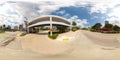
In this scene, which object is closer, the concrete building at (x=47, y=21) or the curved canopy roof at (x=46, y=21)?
the concrete building at (x=47, y=21)

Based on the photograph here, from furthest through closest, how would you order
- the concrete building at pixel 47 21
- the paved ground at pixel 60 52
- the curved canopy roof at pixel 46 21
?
the curved canopy roof at pixel 46 21 < the concrete building at pixel 47 21 < the paved ground at pixel 60 52

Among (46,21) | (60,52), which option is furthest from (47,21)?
(60,52)

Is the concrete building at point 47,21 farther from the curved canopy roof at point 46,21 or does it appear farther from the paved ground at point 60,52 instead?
the paved ground at point 60,52

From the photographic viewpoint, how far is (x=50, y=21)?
189 ft

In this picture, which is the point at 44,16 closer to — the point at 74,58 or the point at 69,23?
the point at 69,23

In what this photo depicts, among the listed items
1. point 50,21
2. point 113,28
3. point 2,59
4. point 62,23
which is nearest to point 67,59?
point 2,59

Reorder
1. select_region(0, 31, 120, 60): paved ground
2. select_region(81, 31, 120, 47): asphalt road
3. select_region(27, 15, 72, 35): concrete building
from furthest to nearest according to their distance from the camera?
select_region(27, 15, 72, 35): concrete building
select_region(81, 31, 120, 47): asphalt road
select_region(0, 31, 120, 60): paved ground

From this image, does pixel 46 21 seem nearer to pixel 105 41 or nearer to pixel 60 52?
pixel 105 41

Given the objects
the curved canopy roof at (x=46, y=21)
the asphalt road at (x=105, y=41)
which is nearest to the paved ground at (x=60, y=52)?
the asphalt road at (x=105, y=41)

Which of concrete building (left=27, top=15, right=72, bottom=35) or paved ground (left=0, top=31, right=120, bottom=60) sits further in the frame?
concrete building (left=27, top=15, right=72, bottom=35)

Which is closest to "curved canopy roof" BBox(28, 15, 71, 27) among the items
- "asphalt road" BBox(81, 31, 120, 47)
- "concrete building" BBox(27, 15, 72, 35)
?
"concrete building" BBox(27, 15, 72, 35)

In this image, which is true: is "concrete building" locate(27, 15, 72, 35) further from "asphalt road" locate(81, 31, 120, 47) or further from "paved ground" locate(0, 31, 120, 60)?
"paved ground" locate(0, 31, 120, 60)

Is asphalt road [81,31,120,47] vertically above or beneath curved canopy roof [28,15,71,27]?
beneath

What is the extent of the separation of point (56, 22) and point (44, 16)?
4.33 metres
